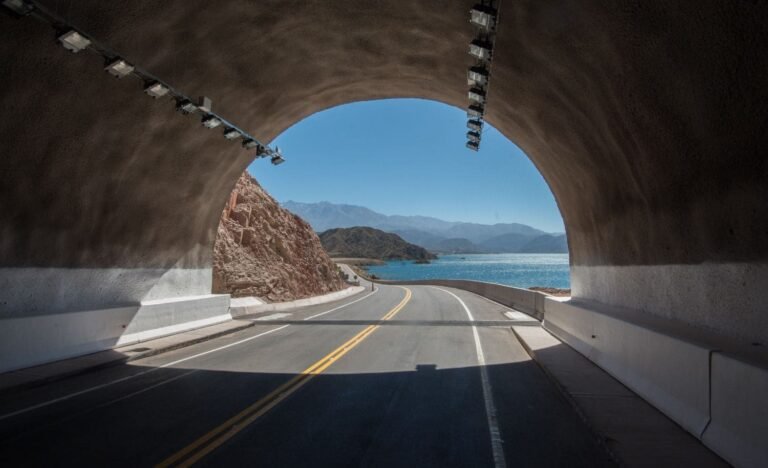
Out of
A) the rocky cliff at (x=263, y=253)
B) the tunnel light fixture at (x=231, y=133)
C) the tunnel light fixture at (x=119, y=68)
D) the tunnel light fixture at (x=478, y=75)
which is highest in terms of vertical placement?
the tunnel light fixture at (x=478, y=75)

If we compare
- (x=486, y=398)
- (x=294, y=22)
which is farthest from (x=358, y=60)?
(x=486, y=398)

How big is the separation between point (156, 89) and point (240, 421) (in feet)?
23.1

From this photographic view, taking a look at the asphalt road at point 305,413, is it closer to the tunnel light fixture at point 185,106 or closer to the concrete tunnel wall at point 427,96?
the concrete tunnel wall at point 427,96

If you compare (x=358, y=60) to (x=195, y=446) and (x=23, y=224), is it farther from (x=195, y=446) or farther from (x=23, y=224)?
(x=195, y=446)

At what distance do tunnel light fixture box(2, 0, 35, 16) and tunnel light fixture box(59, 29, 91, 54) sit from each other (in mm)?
708

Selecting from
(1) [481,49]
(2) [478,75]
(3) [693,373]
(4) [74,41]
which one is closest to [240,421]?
(3) [693,373]

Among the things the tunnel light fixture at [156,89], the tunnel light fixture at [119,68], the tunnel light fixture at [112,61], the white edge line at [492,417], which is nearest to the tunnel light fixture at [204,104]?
the tunnel light fixture at [112,61]

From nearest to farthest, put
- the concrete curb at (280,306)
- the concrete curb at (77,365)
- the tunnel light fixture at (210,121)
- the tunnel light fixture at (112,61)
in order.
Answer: the tunnel light fixture at (112,61), the concrete curb at (77,365), the tunnel light fixture at (210,121), the concrete curb at (280,306)

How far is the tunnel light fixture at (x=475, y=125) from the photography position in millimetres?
14852

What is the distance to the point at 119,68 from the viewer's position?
9492mm

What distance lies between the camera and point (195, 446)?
6156 millimetres

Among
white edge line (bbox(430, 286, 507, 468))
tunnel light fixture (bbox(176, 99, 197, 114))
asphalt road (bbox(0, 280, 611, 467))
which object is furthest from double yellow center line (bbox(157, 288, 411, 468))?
tunnel light fixture (bbox(176, 99, 197, 114))

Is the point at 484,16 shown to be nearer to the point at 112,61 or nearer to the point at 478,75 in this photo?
the point at 478,75

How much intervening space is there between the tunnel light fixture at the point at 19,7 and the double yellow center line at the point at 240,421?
6.17 metres
